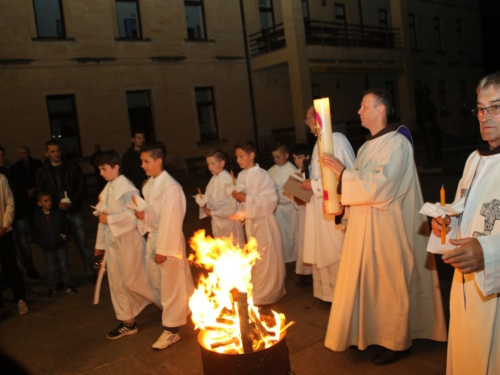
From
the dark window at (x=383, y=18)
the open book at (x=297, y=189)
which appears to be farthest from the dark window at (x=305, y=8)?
the open book at (x=297, y=189)

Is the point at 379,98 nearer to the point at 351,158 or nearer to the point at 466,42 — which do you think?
the point at 351,158

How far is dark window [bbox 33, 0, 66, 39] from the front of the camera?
15.9 metres

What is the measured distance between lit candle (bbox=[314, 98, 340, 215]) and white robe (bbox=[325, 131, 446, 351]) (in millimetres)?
141

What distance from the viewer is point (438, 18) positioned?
3044 centimetres

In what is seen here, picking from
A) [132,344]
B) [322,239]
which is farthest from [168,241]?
[322,239]

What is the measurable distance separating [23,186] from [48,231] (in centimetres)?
160

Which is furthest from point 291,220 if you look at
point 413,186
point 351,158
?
point 413,186

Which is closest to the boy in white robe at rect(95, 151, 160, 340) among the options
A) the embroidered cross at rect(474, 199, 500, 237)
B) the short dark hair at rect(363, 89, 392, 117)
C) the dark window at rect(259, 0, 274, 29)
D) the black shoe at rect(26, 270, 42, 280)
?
the short dark hair at rect(363, 89, 392, 117)

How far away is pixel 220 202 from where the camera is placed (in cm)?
589

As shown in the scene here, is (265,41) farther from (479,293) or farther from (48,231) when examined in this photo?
(479,293)

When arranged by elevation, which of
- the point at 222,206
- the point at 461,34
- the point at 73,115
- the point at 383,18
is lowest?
the point at 222,206

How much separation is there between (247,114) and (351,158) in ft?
54.3

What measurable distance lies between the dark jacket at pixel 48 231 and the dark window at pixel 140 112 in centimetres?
1191

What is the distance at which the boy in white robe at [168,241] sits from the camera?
14.3 feet
